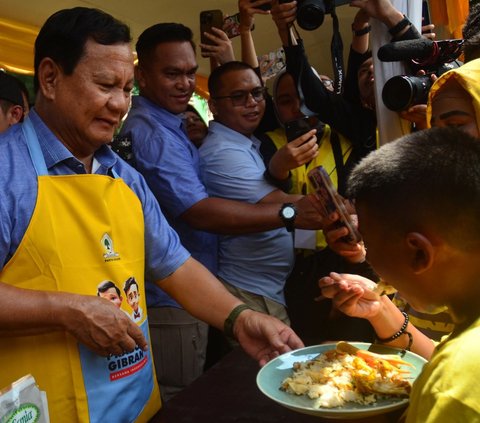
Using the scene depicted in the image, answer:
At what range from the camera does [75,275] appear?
1.34 m

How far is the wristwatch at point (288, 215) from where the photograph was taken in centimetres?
235

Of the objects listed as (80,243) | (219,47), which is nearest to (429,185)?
(80,243)

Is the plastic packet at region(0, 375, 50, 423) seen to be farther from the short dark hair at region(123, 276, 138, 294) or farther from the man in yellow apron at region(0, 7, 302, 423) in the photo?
the short dark hair at region(123, 276, 138, 294)

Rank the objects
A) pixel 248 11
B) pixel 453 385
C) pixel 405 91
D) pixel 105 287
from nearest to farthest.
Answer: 1. pixel 453 385
2. pixel 105 287
3. pixel 405 91
4. pixel 248 11

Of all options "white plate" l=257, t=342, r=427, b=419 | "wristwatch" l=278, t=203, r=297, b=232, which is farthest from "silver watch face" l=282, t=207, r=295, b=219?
"white plate" l=257, t=342, r=427, b=419

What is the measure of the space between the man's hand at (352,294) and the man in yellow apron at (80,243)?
17 centimetres

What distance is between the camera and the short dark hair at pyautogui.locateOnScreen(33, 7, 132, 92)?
146 centimetres

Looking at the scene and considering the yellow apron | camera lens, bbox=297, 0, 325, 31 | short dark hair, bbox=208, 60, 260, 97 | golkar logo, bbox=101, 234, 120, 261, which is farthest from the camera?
short dark hair, bbox=208, 60, 260, 97

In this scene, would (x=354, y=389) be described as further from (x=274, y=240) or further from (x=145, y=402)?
(x=274, y=240)

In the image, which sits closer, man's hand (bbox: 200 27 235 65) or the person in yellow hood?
the person in yellow hood

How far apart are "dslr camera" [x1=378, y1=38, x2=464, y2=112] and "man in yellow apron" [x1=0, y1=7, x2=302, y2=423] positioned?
0.94 m

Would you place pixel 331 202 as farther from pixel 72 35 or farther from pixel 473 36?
pixel 72 35

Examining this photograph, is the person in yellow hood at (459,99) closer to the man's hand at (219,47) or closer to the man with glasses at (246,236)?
the man with glasses at (246,236)

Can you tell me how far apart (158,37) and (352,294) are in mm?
1649
